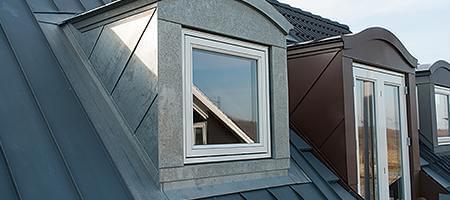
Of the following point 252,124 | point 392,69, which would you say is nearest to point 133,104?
point 252,124

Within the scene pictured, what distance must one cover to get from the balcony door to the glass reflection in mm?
1803

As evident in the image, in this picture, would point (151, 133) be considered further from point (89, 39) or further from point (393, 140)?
point (393, 140)

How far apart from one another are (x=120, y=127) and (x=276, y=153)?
1.21m

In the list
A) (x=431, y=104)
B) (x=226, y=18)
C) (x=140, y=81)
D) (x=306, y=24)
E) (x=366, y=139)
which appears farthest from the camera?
(x=306, y=24)

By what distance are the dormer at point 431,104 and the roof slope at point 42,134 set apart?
4.99 m

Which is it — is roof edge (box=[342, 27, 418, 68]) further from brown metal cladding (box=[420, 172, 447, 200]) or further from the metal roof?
the metal roof

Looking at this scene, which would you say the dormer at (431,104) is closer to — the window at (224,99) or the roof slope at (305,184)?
the roof slope at (305,184)

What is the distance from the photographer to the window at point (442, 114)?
6457mm

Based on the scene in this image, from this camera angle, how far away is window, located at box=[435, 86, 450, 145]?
6457 mm

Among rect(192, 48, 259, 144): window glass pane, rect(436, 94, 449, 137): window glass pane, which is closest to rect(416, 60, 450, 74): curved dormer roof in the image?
rect(436, 94, 449, 137): window glass pane

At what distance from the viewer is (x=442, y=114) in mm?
6586

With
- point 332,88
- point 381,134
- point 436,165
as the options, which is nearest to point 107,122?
point 332,88

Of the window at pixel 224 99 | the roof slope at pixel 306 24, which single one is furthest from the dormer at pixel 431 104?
the window at pixel 224 99

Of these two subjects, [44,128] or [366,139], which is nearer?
[44,128]
